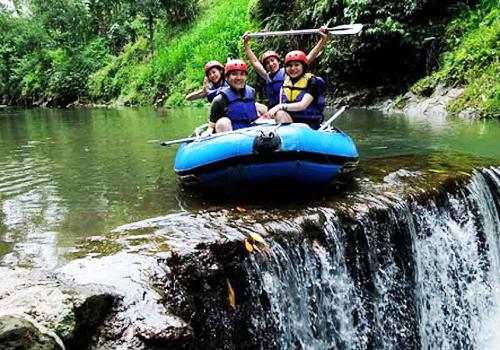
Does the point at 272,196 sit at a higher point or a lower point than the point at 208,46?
lower

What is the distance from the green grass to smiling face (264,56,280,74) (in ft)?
53.5

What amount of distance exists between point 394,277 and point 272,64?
332cm

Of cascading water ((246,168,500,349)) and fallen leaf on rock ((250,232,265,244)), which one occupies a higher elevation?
fallen leaf on rock ((250,232,265,244))

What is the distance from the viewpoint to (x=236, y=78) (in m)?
6.09

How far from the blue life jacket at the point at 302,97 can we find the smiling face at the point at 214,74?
121 centimetres

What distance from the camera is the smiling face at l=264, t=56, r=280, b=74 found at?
7234mm

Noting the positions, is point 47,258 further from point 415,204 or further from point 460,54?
point 460,54

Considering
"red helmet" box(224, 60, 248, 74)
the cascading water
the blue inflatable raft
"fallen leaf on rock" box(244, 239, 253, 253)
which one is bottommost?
A: the cascading water

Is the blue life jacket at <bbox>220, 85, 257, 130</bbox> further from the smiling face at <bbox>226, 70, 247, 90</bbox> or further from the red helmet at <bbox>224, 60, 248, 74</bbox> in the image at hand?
the red helmet at <bbox>224, 60, 248, 74</bbox>

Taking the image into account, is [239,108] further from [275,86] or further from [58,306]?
[58,306]

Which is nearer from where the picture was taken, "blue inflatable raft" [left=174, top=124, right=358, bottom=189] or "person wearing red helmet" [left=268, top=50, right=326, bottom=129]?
"blue inflatable raft" [left=174, top=124, right=358, bottom=189]

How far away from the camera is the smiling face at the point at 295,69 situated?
6205mm

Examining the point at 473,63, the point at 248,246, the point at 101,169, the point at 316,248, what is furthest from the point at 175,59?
the point at 248,246

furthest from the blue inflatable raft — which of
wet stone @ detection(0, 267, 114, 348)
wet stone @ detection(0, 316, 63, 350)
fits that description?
wet stone @ detection(0, 316, 63, 350)
